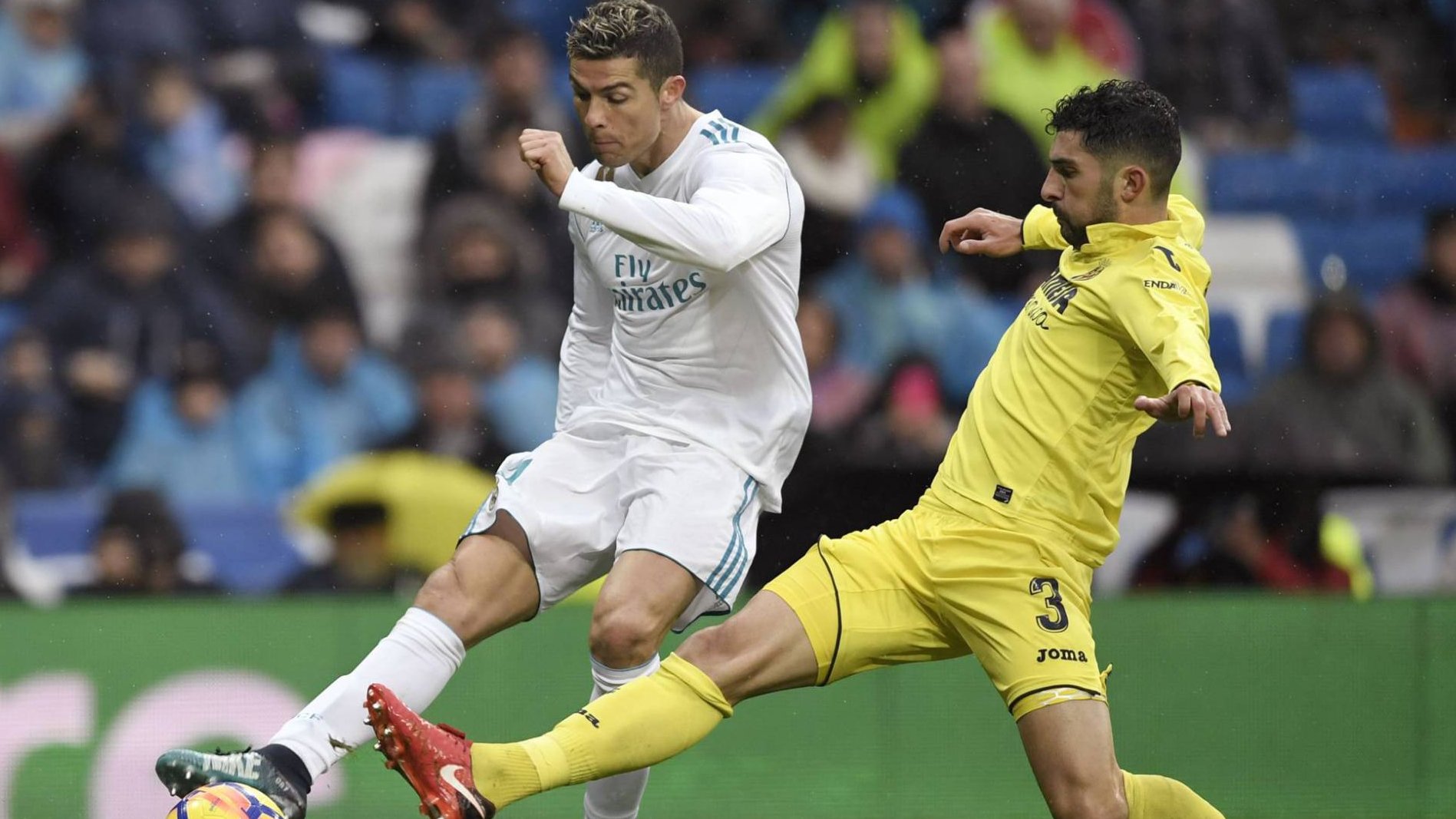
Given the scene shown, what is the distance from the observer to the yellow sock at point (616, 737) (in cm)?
360

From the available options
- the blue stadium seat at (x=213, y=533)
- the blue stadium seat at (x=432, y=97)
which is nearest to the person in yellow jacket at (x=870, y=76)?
the blue stadium seat at (x=432, y=97)

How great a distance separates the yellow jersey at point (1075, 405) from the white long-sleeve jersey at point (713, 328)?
1.47ft

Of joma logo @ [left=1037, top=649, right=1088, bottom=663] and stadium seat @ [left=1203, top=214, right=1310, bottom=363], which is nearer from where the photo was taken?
joma logo @ [left=1037, top=649, right=1088, bottom=663]

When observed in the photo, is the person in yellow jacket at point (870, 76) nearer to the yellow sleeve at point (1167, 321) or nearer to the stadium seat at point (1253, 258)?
the stadium seat at point (1253, 258)

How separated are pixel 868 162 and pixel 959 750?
7.67 feet

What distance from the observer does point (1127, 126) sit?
12.8ft

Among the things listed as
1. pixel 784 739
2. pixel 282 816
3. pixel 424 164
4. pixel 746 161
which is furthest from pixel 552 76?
pixel 282 816

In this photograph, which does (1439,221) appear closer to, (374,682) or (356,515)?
(356,515)

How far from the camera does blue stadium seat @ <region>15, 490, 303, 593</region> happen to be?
6.31 meters

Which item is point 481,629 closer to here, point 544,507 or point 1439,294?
point 544,507

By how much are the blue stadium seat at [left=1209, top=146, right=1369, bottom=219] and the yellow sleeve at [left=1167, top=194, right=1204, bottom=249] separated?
333 cm

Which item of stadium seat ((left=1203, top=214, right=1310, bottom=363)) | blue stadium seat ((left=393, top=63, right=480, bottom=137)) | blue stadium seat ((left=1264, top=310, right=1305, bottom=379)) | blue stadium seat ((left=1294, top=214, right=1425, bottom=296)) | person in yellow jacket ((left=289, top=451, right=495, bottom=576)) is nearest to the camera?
person in yellow jacket ((left=289, top=451, right=495, bottom=576))

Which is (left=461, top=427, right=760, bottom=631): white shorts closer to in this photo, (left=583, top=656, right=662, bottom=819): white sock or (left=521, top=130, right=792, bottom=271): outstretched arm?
(left=583, top=656, right=662, bottom=819): white sock

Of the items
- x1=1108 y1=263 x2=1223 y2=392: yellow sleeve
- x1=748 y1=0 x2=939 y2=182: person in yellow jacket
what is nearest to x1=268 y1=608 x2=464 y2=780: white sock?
x1=1108 y1=263 x2=1223 y2=392: yellow sleeve
